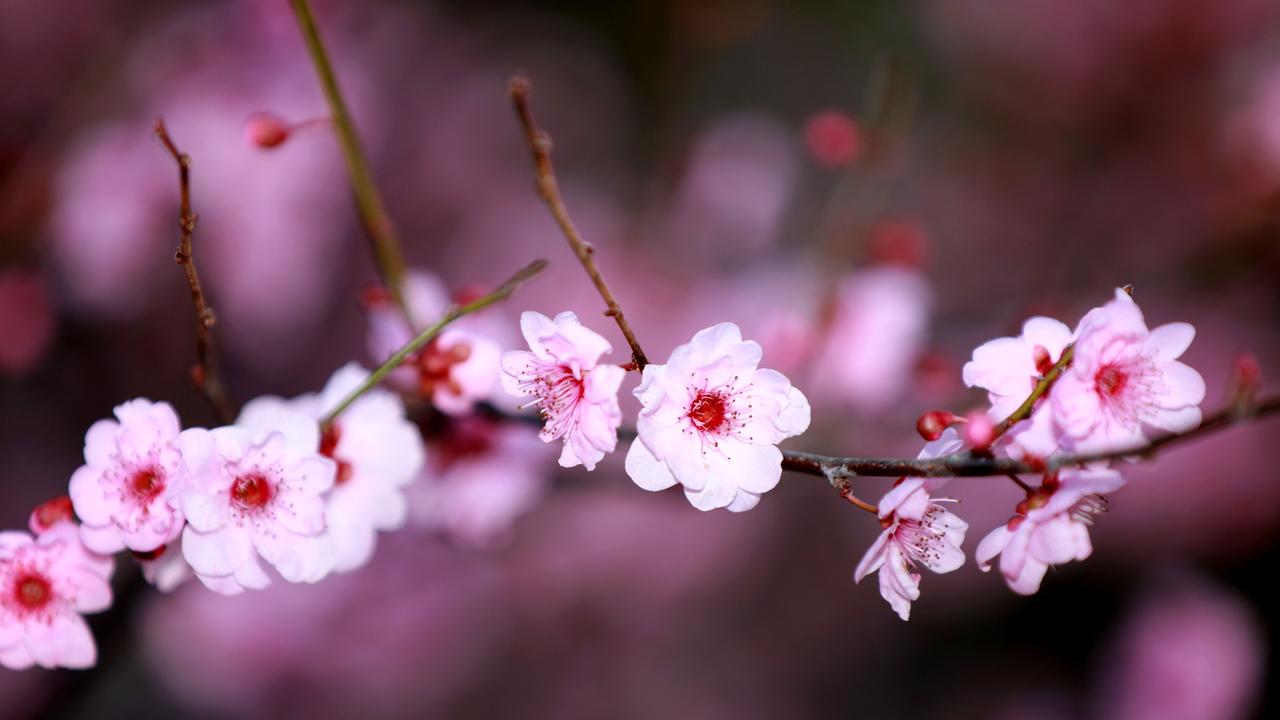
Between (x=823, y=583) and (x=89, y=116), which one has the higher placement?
(x=89, y=116)

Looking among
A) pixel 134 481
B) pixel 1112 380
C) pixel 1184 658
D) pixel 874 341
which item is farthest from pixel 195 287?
pixel 1184 658

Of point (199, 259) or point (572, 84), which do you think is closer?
point (199, 259)

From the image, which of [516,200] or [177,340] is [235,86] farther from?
[516,200]

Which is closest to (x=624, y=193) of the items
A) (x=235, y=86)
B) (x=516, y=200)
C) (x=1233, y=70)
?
(x=516, y=200)

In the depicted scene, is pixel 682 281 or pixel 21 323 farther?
pixel 682 281

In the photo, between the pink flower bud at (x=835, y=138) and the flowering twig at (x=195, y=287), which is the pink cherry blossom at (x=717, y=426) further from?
the pink flower bud at (x=835, y=138)

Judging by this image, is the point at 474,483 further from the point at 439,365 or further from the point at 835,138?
the point at 835,138
